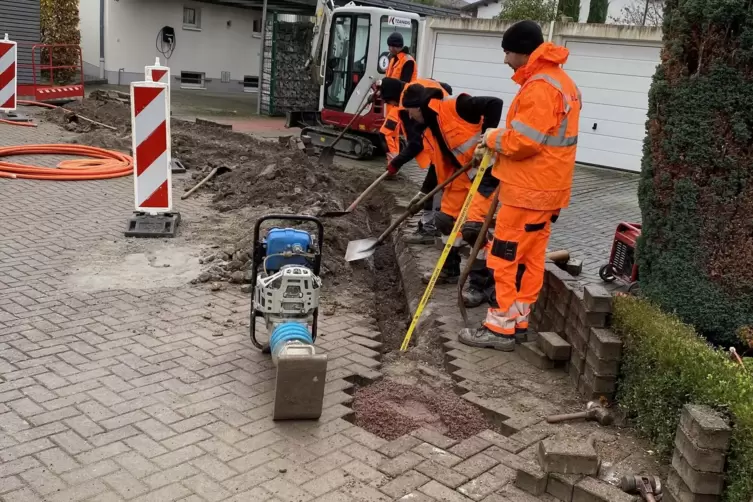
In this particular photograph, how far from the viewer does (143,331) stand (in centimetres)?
488

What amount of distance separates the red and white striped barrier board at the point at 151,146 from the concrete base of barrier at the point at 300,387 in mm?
3989

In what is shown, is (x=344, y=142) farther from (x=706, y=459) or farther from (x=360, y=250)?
(x=706, y=459)

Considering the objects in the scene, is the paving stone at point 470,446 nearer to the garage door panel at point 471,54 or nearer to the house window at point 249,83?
the garage door panel at point 471,54

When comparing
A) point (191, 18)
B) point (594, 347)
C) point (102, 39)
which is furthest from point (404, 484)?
point (191, 18)

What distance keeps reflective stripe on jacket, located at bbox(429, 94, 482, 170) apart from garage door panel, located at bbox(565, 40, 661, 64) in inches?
305

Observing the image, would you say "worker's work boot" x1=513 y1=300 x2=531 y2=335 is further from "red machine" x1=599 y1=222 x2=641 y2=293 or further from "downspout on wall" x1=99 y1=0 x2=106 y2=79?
"downspout on wall" x1=99 y1=0 x2=106 y2=79

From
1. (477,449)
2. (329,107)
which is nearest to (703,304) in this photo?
(477,449)

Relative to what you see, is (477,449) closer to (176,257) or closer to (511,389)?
(511,389)

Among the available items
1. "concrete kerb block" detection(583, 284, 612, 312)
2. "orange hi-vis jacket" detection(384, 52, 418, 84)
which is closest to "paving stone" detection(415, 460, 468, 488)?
"concrete kerb block" detection(583, 284, 612, 312)

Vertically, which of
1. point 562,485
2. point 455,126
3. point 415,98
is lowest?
point 562,485

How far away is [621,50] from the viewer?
12.9 metres

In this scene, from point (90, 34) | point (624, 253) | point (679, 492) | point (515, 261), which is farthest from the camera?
point (90, 34)

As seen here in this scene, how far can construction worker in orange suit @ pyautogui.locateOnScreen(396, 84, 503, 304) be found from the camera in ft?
18.5

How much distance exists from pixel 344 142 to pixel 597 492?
34.1 feet
